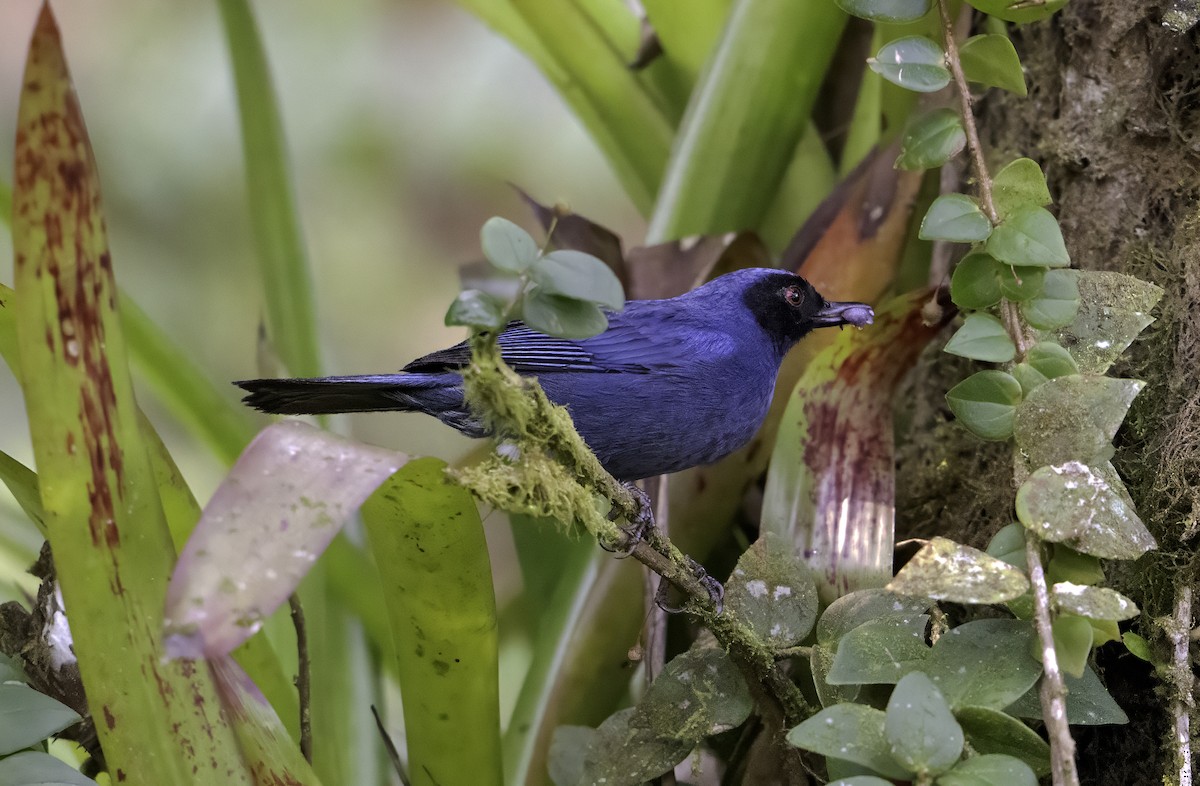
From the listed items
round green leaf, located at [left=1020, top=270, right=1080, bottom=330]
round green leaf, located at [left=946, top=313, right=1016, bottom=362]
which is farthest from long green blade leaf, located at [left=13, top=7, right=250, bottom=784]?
round green leaf, located at [left=1020, top=270, right=1080, bottom=330]

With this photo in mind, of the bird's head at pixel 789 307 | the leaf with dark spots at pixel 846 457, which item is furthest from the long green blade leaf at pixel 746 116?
the leaf with dark spots at pixel 846 457

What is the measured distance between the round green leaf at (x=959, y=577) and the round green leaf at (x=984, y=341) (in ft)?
0.93

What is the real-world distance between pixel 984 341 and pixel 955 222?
151mm

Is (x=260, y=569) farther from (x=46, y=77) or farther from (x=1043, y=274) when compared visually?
(x=1043, y=274)

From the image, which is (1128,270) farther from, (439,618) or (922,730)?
(439,618)

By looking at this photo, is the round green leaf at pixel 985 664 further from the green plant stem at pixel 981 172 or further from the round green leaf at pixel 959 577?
the green plant stem at pixel 981 172

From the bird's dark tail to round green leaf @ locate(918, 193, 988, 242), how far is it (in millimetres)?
943

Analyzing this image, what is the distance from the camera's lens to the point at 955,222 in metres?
1.23

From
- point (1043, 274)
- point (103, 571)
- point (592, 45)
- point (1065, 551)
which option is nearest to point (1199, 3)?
point (1043, 274)

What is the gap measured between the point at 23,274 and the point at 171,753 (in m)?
0.50

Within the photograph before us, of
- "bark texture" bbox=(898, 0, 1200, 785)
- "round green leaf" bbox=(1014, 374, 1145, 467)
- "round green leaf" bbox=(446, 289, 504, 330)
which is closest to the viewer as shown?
"round green leaf" bbox=(446, 289, 504, 330)

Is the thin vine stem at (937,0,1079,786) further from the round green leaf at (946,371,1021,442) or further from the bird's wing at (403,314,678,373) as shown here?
the bird's wing at (403,314,678,373)

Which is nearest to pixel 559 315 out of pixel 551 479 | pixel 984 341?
pixel 551 479

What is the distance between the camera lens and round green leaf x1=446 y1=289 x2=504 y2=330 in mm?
877
